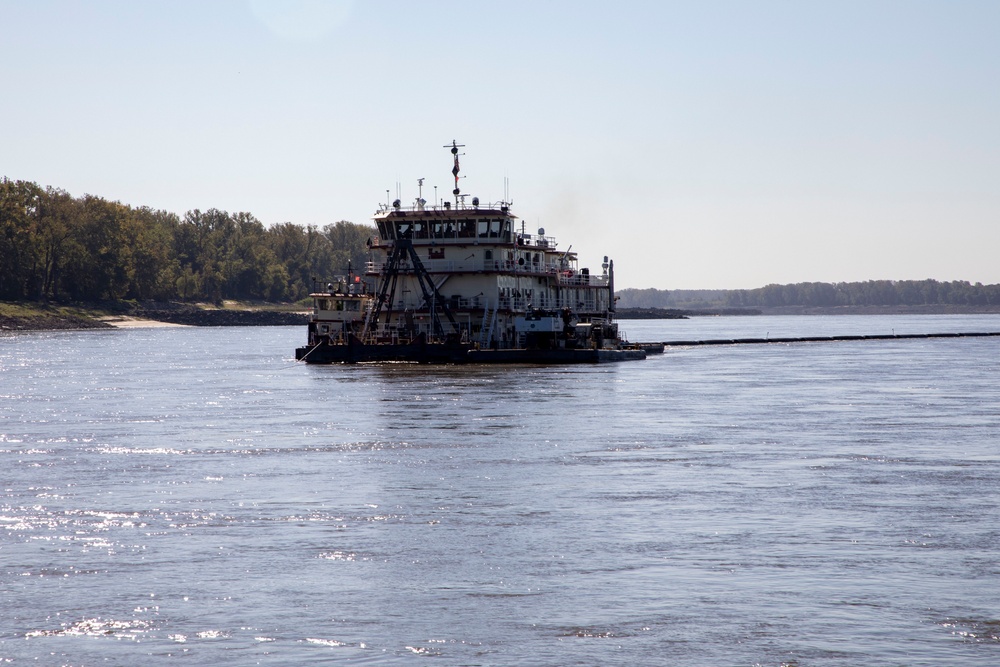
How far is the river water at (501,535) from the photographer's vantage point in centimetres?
1745

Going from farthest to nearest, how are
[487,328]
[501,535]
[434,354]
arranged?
[487,328] < [434,354] < [501,535]

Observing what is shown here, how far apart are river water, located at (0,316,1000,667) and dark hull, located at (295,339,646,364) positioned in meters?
29.3

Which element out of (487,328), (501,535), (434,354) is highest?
(487,328)

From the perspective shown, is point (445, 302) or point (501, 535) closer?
point (501, 535)

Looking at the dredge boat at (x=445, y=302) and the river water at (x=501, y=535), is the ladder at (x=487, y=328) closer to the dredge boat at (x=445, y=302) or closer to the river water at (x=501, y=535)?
the dredge boat at (x=445, y=302)

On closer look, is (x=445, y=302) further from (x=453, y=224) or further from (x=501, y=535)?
(x=501, y=535)

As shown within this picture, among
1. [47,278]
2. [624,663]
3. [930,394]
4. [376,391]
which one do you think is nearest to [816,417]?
[930,394]

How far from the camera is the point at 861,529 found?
24.7 meters

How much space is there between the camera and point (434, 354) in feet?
270

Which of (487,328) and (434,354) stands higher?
(487,328)

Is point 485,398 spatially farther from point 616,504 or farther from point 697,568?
point 697,568

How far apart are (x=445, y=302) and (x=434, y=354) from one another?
533 cm

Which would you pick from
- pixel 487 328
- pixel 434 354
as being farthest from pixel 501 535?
pixel 487 328

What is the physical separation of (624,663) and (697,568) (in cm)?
520
